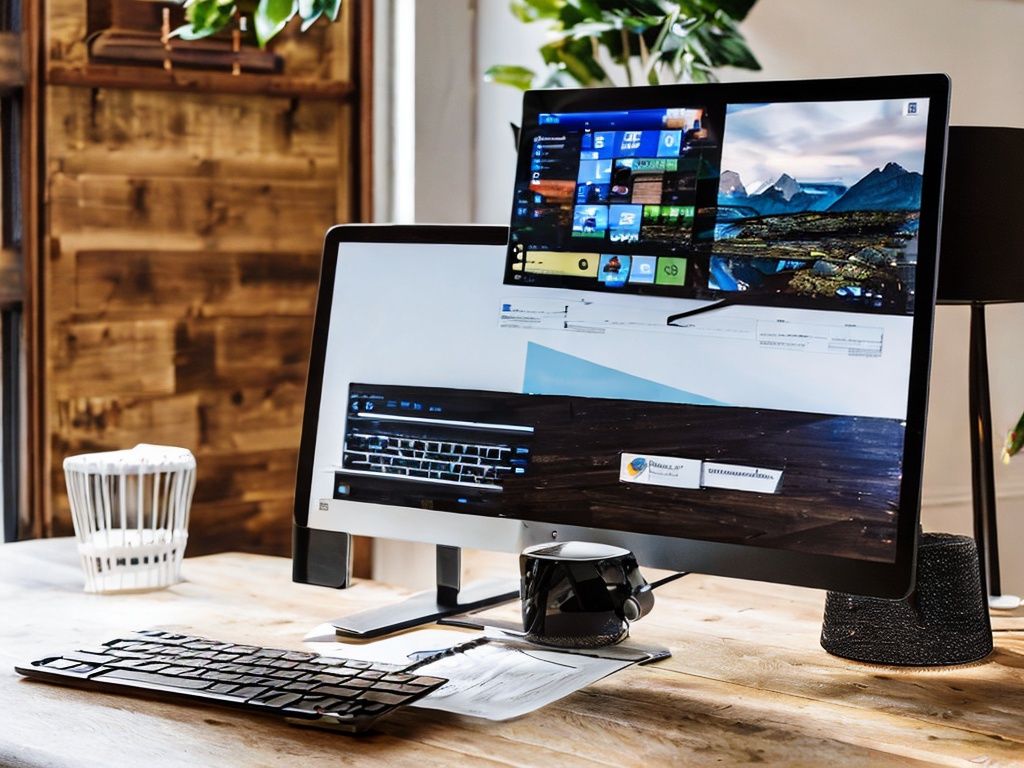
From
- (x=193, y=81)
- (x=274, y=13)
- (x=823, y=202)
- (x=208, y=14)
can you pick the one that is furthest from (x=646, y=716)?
(x=193, y=81)

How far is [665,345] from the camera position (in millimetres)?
1104

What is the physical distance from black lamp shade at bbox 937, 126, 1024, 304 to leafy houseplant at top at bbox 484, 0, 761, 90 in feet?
3.13

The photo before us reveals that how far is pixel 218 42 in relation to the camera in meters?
2.30

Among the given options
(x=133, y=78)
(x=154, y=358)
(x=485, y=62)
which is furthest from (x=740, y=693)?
(x=485, y=62)

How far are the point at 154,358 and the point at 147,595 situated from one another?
98cm

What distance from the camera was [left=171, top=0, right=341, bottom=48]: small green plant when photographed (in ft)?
5.37

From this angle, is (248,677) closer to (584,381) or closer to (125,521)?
(584,381)

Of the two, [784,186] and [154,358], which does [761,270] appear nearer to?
[784,186]

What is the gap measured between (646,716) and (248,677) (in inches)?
13.1

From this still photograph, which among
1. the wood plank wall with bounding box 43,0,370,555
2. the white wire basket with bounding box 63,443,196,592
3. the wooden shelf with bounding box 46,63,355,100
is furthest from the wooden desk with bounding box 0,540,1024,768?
the wooden shelf with bounding box 46,63,355,100

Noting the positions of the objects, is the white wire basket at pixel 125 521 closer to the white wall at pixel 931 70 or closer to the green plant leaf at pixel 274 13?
the green plant leaf at pixel 274 13

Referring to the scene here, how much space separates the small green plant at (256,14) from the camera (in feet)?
5.37

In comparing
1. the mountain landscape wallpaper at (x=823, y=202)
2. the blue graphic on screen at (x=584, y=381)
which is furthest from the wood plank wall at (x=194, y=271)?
the mountain landscape wallpaper at (x=823, y=202)

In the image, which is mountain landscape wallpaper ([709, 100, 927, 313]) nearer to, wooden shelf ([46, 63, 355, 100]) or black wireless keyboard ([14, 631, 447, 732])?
black wireless keyboard ([14, 631, 447, 732])
